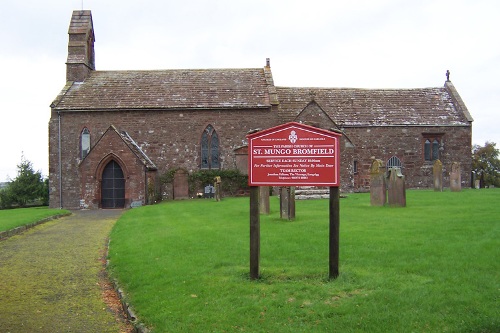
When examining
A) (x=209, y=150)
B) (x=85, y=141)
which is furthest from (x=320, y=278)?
(x=85, y=141)

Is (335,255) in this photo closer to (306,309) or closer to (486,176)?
(306,309)

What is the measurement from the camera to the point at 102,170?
31.4 m

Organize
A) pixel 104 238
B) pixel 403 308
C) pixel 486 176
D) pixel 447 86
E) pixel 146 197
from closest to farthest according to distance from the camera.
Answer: pixel 403 308 → pixel 104 238 → pixel 146 197 → pixel 447 86 → pixel 486 176

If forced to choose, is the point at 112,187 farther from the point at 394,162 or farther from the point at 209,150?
the point at 394,162

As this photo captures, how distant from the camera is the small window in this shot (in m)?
37.8

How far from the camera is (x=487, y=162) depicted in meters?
50.6

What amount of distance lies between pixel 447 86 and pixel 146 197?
85.4ft

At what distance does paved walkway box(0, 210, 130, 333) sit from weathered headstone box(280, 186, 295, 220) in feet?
19.0

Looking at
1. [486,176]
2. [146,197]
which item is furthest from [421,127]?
[146,197]

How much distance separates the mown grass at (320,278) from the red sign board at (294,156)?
169cm

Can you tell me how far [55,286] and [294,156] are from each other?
5.49 meters

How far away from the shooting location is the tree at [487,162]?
49528 mm

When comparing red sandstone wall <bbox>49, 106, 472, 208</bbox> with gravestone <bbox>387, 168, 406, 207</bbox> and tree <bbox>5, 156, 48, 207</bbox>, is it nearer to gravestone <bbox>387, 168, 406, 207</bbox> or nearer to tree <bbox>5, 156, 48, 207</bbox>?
tree <bbox>5, 156, 48, 207</bbox>

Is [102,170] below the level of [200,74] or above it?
below
